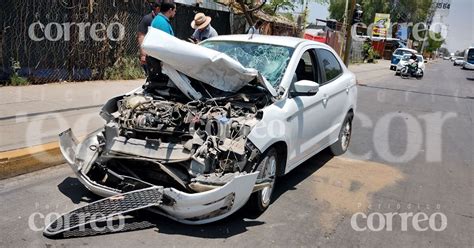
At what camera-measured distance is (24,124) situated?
6629 millimetres

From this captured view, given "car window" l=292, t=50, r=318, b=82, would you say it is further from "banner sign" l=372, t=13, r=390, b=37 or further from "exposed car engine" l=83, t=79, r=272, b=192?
"banner sign" l=372, t=13, r=390, b=37

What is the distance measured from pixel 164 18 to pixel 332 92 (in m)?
2.92

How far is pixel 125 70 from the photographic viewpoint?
12.5 meters

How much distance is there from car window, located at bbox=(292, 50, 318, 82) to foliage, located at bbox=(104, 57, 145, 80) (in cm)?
732

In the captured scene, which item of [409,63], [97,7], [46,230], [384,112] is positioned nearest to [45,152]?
[46,230]

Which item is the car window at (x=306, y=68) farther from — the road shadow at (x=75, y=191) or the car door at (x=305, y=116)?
the road shadow at (x=75, y=191)

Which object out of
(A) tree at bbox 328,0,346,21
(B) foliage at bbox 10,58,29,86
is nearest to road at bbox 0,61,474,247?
(B) foliage at bbox 10,58,29,86

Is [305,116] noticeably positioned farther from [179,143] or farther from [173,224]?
[173,224]

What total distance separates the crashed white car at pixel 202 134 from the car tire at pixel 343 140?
1.61 meters

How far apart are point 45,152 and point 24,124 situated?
1.24 m

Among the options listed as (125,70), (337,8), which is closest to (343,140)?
(125,70)

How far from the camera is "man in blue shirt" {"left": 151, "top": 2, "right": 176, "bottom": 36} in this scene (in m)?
7.33

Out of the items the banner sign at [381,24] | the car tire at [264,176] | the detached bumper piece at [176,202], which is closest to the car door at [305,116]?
the car tire at [264,176]

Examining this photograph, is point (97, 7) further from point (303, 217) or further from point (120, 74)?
point (303, 217)
